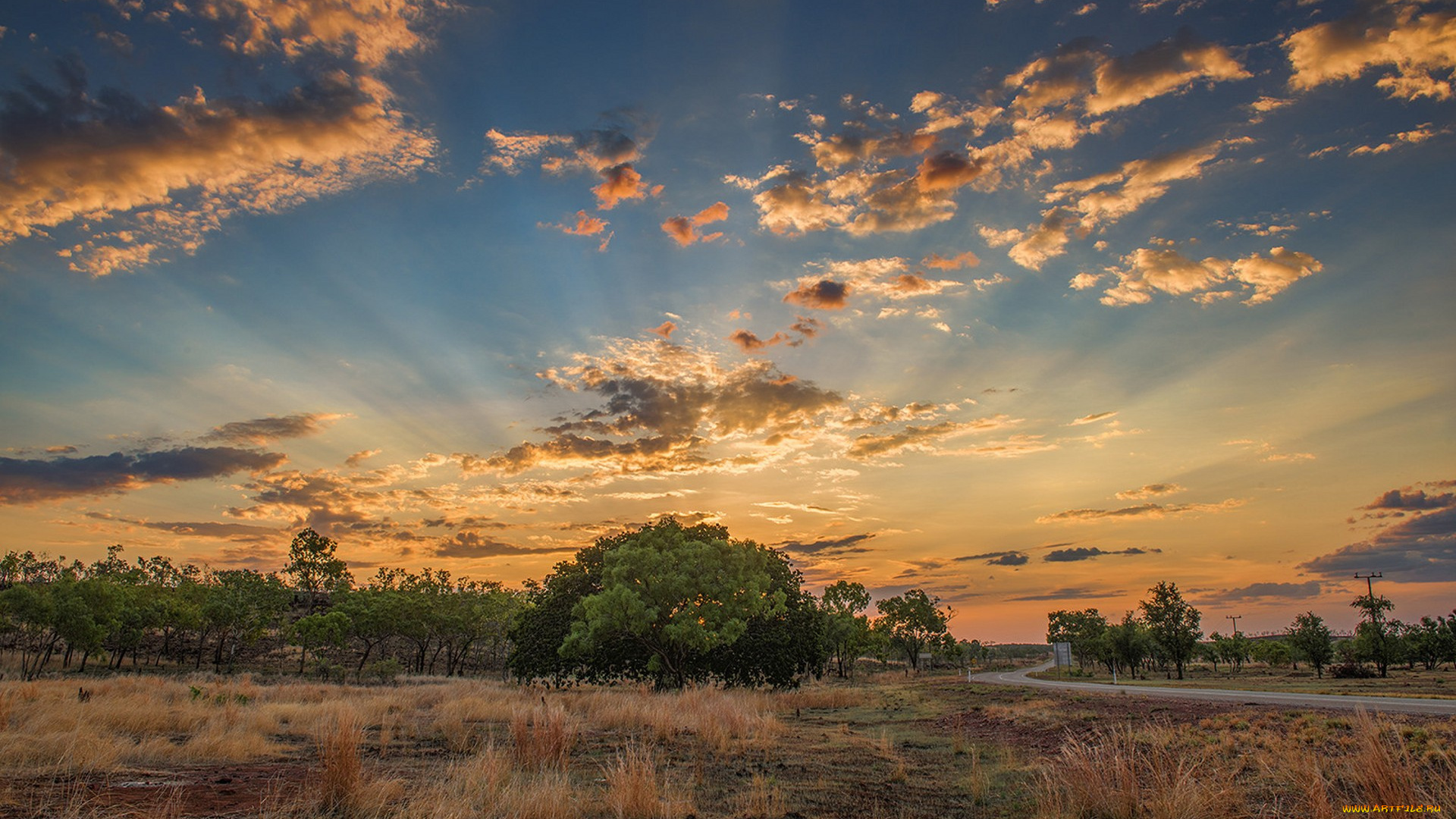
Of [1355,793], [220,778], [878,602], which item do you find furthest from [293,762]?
[878,602]

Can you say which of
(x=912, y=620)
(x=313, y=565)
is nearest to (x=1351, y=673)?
(x=912, y=620)

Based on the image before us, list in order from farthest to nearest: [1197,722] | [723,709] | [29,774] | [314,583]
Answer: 1. [314,583]
2. [723,709]
3. [1197,722]
4. [29,774]

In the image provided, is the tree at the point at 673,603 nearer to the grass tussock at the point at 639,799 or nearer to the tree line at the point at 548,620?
the tree line at the point at 548,620

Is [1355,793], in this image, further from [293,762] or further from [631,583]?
[631,583]

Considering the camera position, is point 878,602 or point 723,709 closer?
point 723,709

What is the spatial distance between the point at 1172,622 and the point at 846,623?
33497mm

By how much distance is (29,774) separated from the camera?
30.2 ft

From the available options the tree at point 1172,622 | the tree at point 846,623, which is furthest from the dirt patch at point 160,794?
the tree at point 1172,622

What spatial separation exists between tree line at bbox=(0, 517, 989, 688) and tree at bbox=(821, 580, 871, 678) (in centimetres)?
20

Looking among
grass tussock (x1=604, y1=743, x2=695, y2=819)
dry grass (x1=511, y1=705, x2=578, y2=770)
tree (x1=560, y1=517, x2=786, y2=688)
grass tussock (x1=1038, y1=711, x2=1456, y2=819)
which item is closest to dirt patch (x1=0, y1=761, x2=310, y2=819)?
dry grass (x1=511, y1=705, x2=578, y2=770)

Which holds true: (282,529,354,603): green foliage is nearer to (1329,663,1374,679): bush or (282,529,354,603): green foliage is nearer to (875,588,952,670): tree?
(875,588,952,670): tree

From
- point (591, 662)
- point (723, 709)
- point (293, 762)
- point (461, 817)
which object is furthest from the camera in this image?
point (591, 662)

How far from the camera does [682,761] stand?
14.0 m

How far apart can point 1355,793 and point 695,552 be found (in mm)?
25563
